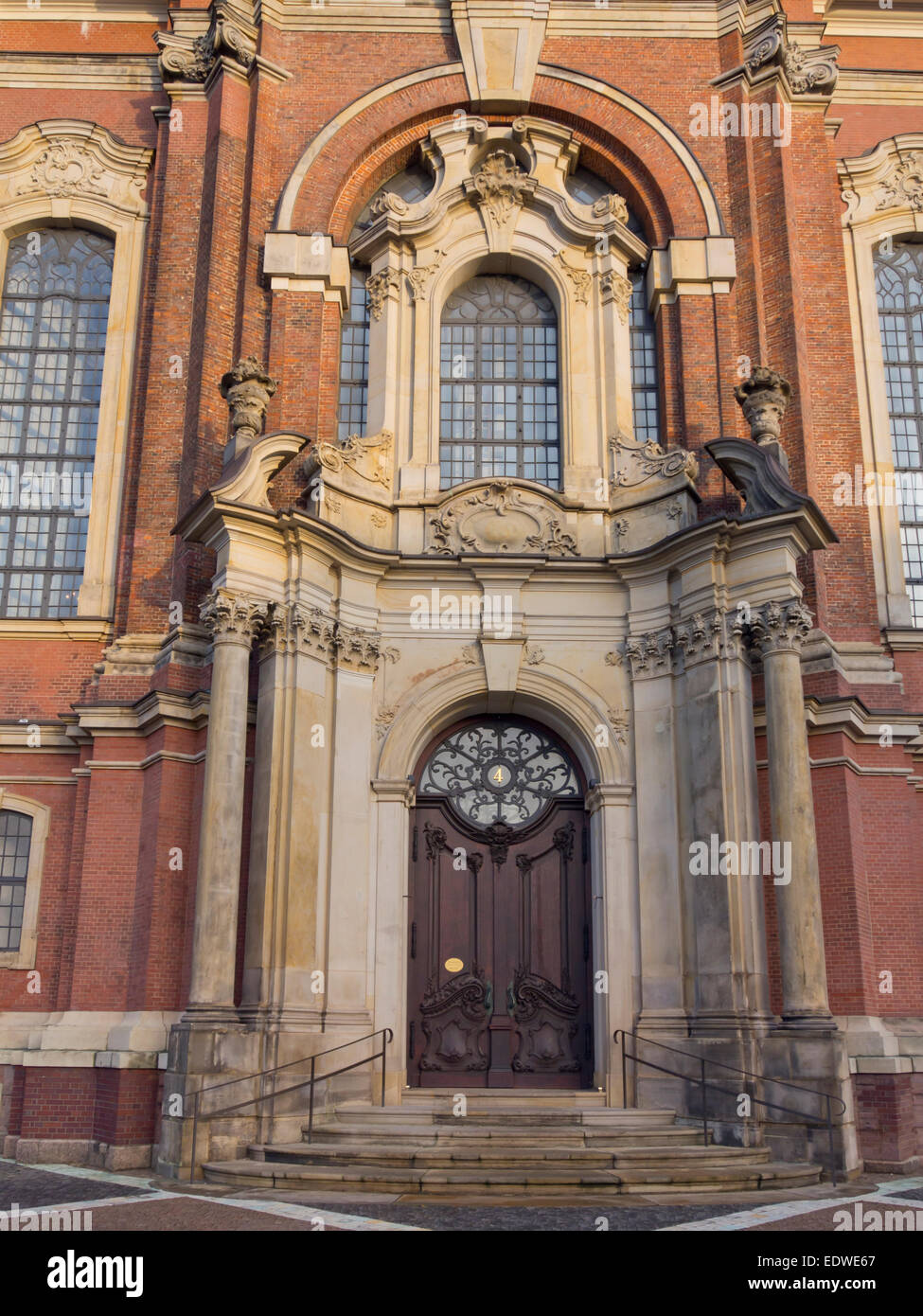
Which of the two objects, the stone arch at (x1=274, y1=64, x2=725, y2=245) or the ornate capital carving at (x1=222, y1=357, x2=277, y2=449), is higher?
the stone arch at (x1=274, y1=64, x2=725, y2=245)

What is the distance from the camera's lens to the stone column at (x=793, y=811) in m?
13.5

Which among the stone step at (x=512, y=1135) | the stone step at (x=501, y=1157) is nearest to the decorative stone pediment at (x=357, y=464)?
the stone step at (x=512, y=1135)

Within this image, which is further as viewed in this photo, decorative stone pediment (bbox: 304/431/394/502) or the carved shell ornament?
the carved shell ornament

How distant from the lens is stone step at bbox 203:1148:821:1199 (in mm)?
10906

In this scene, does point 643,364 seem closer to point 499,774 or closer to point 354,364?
point 354,364

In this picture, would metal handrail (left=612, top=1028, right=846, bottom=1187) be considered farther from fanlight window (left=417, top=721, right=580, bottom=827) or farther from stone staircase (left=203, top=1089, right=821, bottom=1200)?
fanlight window (left=417, top=721, right=580, bottom=827)

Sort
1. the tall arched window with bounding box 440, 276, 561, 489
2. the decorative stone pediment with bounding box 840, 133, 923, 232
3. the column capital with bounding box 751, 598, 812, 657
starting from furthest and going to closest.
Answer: the decorative stone pediment with bounding box 840, 133, 923, 232 < the tall arched window with bounding box 440, 276, 561, 489 < the column capital with bounding box 751, 598, 812, 657

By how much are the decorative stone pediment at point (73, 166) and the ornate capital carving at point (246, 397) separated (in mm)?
5447

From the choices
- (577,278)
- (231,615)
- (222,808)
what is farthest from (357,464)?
(222,808)

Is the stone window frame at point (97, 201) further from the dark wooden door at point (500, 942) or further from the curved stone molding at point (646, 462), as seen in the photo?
the dark wooden door at point (500, 942)

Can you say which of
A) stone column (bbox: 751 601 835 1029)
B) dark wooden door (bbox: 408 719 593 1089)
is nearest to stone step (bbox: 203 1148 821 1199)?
stone column (bbox: 751 601 835 1029)

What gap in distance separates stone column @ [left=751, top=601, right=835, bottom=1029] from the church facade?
0.16 ft

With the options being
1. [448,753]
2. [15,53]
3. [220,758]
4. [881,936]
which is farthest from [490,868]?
[15,53]

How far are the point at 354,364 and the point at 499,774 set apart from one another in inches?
254
